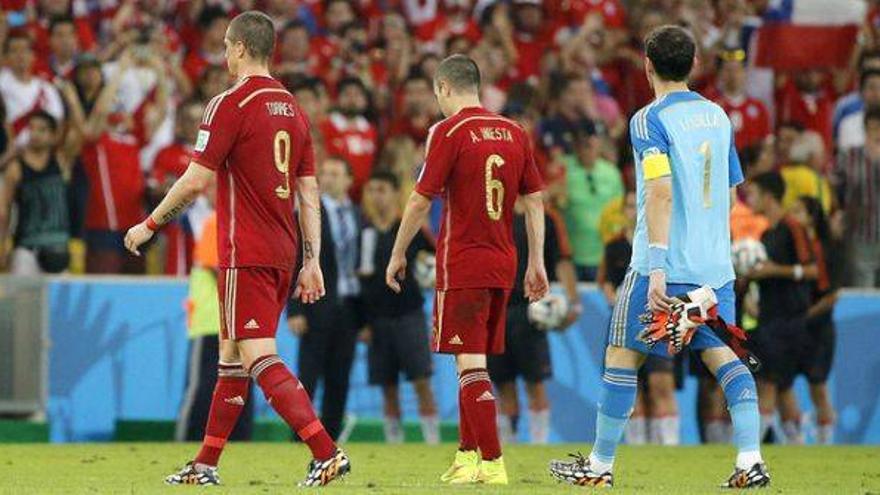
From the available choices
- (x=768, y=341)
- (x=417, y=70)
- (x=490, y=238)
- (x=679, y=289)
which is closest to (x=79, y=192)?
(x=417, y=70)

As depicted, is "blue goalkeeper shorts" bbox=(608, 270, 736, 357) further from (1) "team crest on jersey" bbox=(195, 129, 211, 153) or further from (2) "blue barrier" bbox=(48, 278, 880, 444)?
(2) "blue barrier" bbox=(48, 278, 880, 444)

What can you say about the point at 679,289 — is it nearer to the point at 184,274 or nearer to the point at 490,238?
the point at 490,238

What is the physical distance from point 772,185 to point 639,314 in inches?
328

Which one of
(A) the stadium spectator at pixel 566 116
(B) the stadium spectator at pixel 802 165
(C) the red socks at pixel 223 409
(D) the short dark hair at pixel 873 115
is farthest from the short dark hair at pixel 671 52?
(D) the short dark hair at pixel 873 115

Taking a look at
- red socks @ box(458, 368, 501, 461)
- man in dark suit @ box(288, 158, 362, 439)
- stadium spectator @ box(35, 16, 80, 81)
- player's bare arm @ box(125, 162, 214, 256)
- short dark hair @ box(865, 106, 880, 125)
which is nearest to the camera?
Result: player's bare arm @ box(125, 162, 214, 256)

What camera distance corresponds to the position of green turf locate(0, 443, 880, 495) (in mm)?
11352

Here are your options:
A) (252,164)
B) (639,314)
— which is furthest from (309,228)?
(639,314)

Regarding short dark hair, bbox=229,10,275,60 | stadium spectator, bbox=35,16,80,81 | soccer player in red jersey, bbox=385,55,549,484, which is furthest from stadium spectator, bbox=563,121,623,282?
short dark hair, bbox=229,10,275,60

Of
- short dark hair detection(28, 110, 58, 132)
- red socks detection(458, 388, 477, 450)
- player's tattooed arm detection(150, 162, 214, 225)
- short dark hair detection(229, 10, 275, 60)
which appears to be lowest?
red socks detection(458, 388, 477, 450)

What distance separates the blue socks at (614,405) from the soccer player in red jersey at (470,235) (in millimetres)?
774

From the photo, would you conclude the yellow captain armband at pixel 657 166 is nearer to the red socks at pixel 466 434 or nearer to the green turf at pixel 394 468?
the green turf at pixel 394 468

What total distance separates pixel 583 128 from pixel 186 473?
11.2 metres

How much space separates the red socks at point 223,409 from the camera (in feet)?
36.5

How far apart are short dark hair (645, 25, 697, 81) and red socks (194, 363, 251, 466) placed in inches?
107
